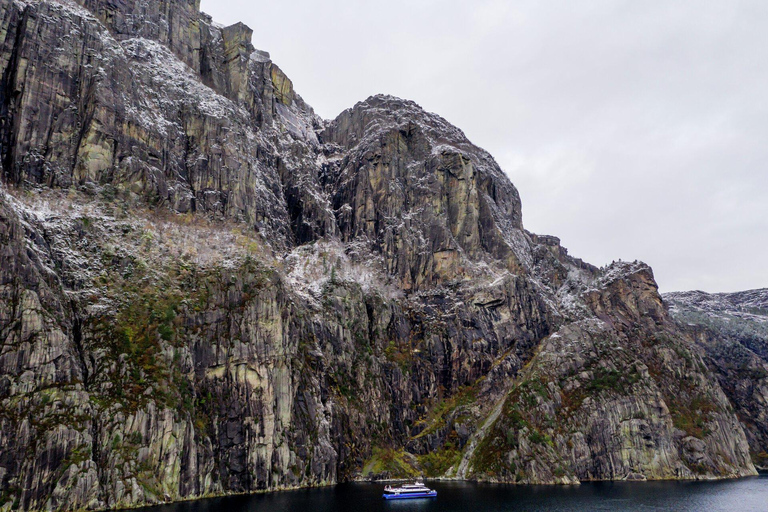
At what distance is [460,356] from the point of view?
641 ft

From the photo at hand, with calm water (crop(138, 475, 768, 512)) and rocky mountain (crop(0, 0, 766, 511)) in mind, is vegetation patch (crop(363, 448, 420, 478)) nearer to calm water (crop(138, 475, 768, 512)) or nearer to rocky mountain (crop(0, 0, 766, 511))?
rocky mountain (crop(0, 0, 766, 511))

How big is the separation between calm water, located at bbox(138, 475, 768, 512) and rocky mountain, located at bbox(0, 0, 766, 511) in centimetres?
1125

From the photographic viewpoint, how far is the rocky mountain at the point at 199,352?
103 metres

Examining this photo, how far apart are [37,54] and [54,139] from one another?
1058 inches

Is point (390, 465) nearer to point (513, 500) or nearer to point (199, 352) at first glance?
point (513, 500)

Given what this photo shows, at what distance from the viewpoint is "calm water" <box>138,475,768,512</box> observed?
104688 mm

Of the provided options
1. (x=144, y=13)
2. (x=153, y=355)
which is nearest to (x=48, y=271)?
(x=153, y=355)

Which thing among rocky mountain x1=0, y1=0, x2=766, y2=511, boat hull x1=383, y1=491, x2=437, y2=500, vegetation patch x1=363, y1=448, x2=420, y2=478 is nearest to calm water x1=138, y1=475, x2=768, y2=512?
boat hull x1=383, y1=491, x2=437, y2=500

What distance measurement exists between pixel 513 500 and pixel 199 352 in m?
78.8

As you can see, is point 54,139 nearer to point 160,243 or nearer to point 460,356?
point 160,243

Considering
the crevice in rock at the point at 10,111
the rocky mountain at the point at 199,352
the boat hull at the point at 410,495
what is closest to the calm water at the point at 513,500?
the boat hull at the point at 410,495

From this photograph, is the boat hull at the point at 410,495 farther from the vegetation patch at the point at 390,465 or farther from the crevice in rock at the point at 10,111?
the crevice in rock at the point at 10,111

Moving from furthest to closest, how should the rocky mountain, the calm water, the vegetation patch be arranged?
the vegetation patch
the calm water
the rocky mountain

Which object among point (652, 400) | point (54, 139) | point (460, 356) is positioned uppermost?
point (54, 139)
